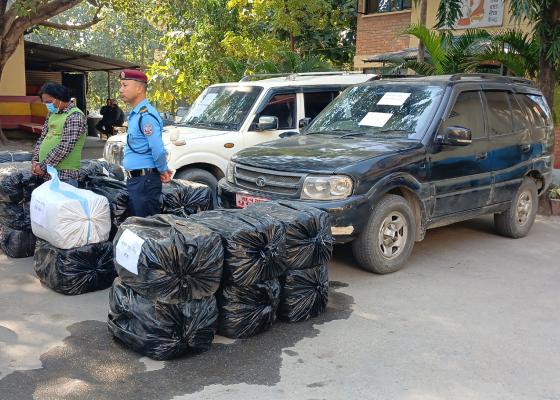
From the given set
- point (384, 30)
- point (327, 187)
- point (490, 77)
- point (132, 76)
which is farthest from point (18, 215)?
point (384, 30)

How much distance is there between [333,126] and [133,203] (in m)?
2.64

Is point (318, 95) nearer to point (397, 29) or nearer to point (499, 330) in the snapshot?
point (499, 330)

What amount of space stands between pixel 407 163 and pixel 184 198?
2.16 m

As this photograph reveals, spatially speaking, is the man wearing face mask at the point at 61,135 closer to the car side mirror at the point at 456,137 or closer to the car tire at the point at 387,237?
the car tire at the point at 387,237

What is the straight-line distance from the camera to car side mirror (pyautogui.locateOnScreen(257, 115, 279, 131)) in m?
7.68

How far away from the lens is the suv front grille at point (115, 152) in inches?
295

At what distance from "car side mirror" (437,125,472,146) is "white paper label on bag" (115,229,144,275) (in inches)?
135

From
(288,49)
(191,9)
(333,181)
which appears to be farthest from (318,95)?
(191,9)

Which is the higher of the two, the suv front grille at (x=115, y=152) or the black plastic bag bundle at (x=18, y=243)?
the suv front grille at (x=115, y=152)

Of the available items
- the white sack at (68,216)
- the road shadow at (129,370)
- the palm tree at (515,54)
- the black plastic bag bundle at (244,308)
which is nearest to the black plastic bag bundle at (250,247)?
the black plastic bag bundle at (244,308)

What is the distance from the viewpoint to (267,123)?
768 cm

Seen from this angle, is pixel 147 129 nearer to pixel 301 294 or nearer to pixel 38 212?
pixel 38 212

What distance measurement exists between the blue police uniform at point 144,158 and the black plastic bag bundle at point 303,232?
949mm

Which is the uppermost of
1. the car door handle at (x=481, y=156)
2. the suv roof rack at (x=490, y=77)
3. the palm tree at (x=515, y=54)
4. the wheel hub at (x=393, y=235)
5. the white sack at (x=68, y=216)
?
the palm tree at (x=515, y=54)
